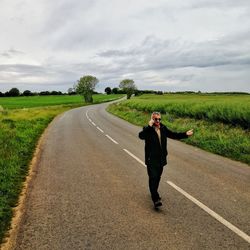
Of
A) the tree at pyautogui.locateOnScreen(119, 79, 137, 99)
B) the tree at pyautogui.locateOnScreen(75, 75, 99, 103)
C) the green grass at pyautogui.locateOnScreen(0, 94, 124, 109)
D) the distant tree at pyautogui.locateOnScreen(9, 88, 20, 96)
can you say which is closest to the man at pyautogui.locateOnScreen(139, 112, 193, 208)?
the green grass at pyautogui.locateOnScreen(0, 94, 124, 109)

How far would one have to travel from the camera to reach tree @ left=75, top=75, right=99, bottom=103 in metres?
95.4

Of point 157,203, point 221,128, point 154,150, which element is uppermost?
point 154,150

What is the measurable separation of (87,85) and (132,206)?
3545 inches

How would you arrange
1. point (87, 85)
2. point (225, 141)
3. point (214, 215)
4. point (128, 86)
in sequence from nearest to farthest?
point (214, 215)
point (225, 141)
point (87, 85)
point (128, 86)

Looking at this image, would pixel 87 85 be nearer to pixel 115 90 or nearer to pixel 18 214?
pixel 18 214

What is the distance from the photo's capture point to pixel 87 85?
95.7 meters

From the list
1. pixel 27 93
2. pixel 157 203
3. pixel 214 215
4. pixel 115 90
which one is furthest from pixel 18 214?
pixel 115 90

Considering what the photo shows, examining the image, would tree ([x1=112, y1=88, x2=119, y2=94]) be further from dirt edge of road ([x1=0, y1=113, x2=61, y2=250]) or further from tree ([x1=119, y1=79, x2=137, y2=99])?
dirt edge of road ([x1=0, y1=113, x2=61, y2=250])

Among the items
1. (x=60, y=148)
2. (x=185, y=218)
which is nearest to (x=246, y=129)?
(x=60, y=148)

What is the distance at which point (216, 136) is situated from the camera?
675 inches

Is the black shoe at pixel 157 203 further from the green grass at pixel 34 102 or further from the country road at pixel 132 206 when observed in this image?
the green grass at pixel 34 102

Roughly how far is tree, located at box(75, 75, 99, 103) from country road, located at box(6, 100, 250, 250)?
84.2m

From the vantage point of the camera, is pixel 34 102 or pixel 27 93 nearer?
pixel 34 102

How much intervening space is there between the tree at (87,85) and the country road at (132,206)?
84.2 meters
